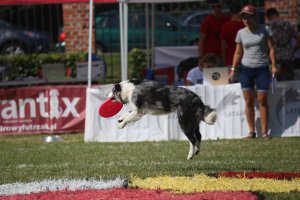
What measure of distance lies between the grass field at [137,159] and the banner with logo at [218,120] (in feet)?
1.50

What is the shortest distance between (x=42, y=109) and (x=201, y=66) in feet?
10.8

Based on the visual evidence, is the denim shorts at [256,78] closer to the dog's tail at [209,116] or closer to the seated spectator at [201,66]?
the seated spectator at [201,66]

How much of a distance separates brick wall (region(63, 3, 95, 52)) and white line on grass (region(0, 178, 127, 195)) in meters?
13.3

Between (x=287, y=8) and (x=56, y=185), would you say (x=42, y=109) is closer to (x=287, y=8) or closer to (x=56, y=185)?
(x=56, y=185)

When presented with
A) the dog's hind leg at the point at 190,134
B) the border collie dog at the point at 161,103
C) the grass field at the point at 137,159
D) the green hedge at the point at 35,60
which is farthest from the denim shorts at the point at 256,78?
the green hedge at the point at 35,60

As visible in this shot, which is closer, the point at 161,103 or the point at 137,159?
the point at 161,103

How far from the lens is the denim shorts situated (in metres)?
14.2

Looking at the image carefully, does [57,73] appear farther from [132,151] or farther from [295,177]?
[295,177]

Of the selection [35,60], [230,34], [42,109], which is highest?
[230,34]

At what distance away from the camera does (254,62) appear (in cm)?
1410

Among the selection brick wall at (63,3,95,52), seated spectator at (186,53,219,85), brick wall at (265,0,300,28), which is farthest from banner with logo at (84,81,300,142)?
brick wall at (63,3,95,52)

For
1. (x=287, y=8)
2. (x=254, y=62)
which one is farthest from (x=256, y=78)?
(x=287, y=8)

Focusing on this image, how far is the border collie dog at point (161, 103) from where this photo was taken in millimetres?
10938

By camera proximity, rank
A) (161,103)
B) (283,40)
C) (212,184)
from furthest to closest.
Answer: (283,40) → (161,103) → (212,184)
